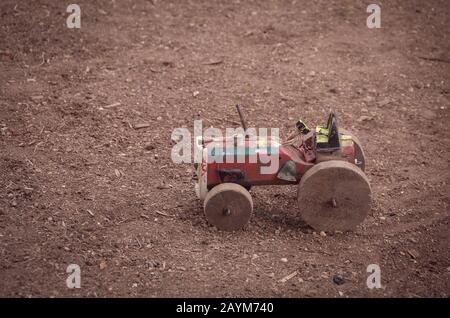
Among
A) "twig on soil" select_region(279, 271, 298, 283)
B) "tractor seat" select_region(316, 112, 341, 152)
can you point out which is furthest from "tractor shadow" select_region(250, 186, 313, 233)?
"tractor seat" select_region(316, 112, 341, 152)

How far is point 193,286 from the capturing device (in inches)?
174

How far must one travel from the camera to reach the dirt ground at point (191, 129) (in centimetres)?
459

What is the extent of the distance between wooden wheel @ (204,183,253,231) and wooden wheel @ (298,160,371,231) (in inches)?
18.6

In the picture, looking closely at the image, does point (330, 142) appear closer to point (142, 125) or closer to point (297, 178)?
point (297, 178)

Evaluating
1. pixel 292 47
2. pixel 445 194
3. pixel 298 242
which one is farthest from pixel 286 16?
pixel 298 242

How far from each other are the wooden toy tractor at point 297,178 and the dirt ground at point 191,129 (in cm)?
21

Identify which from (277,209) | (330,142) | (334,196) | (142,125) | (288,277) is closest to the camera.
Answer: (288,277)

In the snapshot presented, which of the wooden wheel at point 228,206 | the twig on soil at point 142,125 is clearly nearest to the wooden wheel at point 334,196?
the wooden wheel at point 228,206

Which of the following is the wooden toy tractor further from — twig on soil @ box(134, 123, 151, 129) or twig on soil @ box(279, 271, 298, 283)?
twig on soil @ box(134, 123, 151, 129)

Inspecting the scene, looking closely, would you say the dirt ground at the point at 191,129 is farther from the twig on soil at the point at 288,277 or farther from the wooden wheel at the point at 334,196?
the wooden wheel at the point at 334,196

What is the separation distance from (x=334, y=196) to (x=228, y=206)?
0.90 metres

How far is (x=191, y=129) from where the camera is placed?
645cm

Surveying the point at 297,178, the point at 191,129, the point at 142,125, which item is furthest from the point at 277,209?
the point at 142,125
